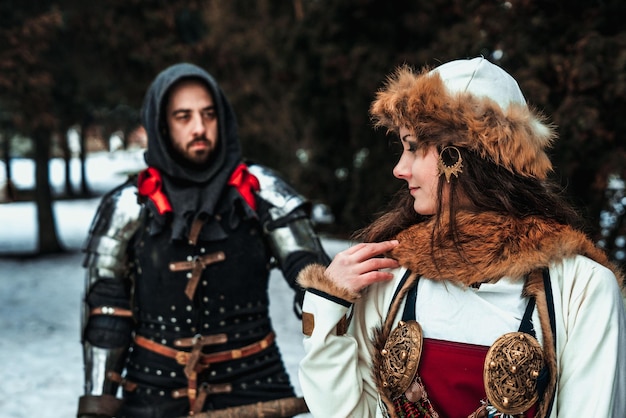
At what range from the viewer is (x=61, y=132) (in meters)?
12.8

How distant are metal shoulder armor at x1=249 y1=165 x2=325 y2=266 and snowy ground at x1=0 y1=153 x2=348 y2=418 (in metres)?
1.39

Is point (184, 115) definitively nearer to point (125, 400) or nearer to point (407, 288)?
point (125, 400)

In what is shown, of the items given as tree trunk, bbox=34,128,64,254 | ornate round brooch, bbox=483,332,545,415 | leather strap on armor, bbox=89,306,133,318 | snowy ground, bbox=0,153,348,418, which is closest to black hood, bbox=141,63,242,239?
leather strap on armor, bbox=89,306,133,318

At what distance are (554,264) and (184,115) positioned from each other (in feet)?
6.11

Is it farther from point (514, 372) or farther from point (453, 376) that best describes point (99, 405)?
point (514, 372)

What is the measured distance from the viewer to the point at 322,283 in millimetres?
1747

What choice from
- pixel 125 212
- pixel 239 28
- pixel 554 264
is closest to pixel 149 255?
pixel 125 212

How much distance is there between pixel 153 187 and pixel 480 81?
1649 millimetres

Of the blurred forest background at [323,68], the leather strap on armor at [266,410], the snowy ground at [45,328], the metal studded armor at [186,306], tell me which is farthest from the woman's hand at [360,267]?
the snowy ground at [45,328]

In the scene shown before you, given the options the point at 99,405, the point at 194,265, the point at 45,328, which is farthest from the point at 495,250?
the point at 45,328

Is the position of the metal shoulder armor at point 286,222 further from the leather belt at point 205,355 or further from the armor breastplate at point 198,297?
the leather belt at point 205,355

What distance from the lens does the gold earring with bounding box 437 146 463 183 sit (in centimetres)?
170

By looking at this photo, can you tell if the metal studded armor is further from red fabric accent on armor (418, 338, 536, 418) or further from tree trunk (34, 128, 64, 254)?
tree trunk (34, 128, 64, 254)

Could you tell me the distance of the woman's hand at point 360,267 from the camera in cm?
172
